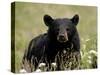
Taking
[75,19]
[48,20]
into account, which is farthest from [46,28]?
[75,19]

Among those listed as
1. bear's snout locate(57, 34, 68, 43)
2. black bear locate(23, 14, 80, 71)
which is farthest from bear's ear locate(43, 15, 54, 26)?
bear's snout locate(57, 34, 68, 43)

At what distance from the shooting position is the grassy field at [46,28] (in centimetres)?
206

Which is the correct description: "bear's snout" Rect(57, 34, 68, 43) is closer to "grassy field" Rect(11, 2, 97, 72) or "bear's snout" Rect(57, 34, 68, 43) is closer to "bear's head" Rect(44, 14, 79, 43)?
"bear's head" Rect(44, 14, 79, 43)

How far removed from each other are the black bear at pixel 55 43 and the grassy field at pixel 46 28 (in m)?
0.05

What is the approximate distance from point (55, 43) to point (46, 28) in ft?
0.52

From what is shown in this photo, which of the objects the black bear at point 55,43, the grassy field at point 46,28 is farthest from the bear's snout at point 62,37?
the grassy field at point 46,28

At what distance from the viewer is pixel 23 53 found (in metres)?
2.09

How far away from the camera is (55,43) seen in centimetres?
220

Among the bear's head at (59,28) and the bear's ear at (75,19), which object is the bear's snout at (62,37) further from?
the bear's ear at (75,19)

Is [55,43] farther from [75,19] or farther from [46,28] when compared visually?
[75,19]
